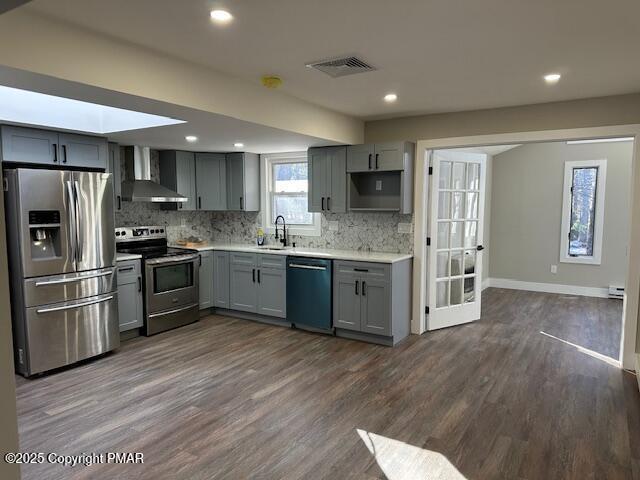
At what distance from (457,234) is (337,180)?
162cm

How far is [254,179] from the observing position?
5.99 meters

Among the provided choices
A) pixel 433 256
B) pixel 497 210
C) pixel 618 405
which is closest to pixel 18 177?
pixel 433 256

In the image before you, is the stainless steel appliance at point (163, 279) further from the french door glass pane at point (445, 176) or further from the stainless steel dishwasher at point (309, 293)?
the french door glass pane at point (445, 176)

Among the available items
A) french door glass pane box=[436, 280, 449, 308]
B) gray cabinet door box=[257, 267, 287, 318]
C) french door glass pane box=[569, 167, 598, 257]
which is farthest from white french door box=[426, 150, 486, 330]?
french door glass pane box=[569, 167, 598, 257]

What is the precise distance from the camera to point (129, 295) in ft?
15.1

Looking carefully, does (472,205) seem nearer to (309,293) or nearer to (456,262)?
(456,262)

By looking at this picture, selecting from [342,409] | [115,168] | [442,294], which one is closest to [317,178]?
[442,294]

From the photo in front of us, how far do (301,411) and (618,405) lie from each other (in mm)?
2405

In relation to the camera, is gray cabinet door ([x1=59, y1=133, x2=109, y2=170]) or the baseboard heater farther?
the baseboard heater

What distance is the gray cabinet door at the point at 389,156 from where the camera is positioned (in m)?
4.65

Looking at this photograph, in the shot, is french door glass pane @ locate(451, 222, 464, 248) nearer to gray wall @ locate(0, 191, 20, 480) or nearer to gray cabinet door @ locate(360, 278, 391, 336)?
gray cabinet door @ locate(360, 278, 391, 336)

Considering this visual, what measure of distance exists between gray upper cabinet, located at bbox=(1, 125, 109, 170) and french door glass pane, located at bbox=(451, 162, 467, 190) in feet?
12.9

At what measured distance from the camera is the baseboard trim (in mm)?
6793

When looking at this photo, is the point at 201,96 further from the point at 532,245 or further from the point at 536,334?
the point at 532,245
